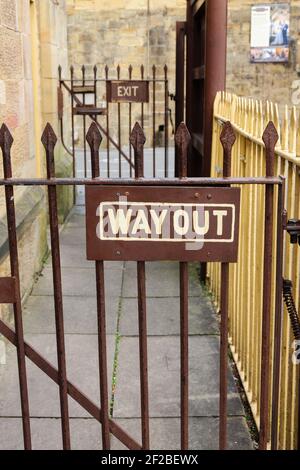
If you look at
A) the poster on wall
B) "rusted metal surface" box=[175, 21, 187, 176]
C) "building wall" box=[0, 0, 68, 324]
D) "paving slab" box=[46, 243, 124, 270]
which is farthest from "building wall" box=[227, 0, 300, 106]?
"paving slab" box=[46, 243, 124, 270]

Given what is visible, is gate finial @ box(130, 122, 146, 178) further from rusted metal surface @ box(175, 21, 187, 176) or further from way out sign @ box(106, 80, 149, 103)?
way out sign @ box(106, 80, 149, 103)

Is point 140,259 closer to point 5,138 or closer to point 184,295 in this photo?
point 184,295

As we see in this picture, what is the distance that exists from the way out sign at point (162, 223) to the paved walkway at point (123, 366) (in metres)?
1.41

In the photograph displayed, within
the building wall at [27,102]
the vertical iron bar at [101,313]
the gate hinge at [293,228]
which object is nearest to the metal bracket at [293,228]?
the gate hinge at [293,228]

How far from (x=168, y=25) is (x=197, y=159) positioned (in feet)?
40.9

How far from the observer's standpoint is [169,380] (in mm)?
4016

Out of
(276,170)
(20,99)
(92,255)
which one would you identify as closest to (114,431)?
(92,255)

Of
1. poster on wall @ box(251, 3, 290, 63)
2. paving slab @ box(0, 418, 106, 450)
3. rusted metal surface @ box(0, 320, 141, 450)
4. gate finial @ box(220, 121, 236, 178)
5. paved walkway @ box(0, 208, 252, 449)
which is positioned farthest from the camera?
Answer: poster on wall @ box(251, 3, 290, 63)

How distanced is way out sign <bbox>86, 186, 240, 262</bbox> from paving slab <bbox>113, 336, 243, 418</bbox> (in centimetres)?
160

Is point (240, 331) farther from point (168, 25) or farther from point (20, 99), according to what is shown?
point (168, 25)

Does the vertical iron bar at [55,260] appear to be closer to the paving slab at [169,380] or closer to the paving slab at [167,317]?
the paving slab at [169,380]

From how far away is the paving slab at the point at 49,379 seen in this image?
145 inches

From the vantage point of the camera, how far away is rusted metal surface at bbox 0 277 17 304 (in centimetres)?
246

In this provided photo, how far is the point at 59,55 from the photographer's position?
8430 mm
